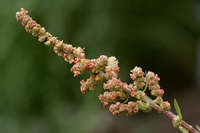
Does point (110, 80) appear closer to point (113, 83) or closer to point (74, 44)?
point (113, 83)

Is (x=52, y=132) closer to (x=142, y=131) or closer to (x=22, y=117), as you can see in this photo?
(x=22, y=117)

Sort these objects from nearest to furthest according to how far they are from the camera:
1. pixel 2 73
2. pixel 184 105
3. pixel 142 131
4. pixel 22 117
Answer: pixel 2 73
pixel 22 117
pixel 142 131
pixel 184 105

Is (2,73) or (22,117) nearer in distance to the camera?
(2,73)

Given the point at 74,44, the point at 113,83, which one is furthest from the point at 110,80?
the point at 74,44

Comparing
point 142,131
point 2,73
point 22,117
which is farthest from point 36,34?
point 142,131

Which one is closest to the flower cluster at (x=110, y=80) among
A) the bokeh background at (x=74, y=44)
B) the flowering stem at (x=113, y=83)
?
the flowering stem at (x=113, y=83)

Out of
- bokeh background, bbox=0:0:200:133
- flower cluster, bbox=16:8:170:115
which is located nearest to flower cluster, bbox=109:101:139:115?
flower cluster, bbox=16:8:170:115

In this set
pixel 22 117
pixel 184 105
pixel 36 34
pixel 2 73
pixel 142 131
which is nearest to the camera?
pixel 36 34

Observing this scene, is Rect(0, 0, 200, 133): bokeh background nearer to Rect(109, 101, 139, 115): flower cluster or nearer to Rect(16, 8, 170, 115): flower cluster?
Rect(16, 8, 170, 115): flower cluster
